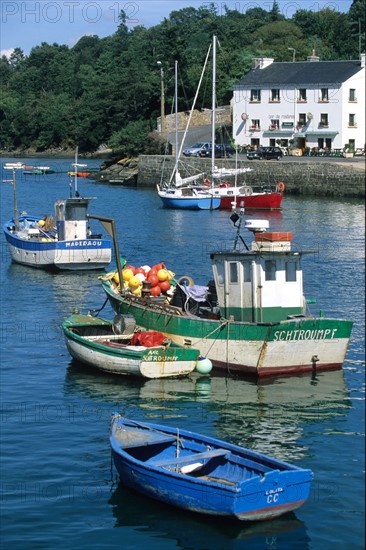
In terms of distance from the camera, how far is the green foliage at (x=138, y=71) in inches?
4333

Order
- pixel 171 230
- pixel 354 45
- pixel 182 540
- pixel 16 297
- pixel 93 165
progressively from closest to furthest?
pixel 182 540, pixel 16 297, pixel 171 230, pixel 354 45, pixel 93 165

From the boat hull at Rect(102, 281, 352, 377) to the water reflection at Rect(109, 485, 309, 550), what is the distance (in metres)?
8.33

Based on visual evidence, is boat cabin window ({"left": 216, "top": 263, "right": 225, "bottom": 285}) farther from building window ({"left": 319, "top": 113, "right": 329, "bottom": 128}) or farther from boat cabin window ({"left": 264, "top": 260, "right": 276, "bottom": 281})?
building window ({"left": 319, "top": 113, "right": 329, "bottom": 128})

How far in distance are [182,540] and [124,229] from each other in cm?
4450

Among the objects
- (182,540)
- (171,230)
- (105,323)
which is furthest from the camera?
(171,230)

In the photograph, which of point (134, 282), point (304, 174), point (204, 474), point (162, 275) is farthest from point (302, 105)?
point (204, 474)

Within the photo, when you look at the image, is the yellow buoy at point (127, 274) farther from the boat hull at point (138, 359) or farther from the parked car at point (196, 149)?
the parked car at point (196, 149)

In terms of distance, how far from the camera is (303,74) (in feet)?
300

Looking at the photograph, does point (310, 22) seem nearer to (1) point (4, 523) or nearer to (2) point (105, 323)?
(2) point (105, 323)

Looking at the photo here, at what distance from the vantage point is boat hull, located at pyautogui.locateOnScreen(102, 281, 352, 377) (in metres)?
26.1

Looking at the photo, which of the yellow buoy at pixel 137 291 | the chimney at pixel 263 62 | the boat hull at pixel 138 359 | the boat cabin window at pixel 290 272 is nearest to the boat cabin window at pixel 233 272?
the boat cabin window at pixel 290 272

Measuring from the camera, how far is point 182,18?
183000 mm

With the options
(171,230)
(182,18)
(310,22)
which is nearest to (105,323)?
(171,230)

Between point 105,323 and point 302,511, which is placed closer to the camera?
point 302,511
